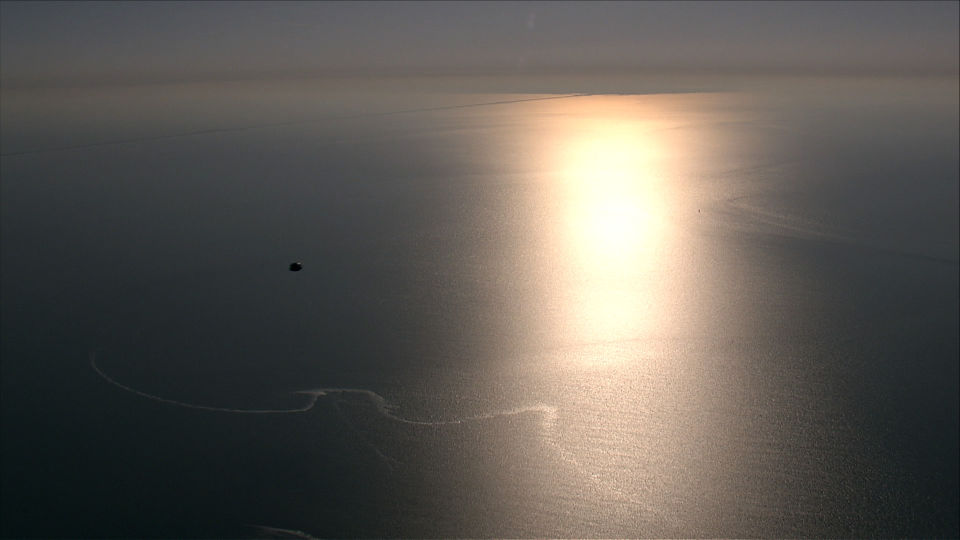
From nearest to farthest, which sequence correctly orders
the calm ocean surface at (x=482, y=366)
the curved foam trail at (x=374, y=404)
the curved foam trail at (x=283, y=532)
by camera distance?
the curved foam trail at (x=283, y=532) < the calm ocean surface at (x=482, y=366) < the curved foam trail at (x=374, y=404)

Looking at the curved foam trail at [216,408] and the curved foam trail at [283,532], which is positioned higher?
the curved foam trail at [216,408]

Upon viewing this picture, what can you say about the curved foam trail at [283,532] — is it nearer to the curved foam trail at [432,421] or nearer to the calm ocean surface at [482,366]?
Answer: the calm ocean surface at [482,366]

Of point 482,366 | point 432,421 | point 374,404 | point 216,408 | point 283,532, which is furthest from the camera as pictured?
point 482,366

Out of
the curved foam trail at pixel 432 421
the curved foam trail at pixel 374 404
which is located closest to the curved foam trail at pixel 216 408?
the curved foam trail at pixel 374 404

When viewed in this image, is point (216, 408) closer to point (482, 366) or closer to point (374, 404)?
point (374, 404)

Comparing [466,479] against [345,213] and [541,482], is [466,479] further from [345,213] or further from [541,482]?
[345,213]

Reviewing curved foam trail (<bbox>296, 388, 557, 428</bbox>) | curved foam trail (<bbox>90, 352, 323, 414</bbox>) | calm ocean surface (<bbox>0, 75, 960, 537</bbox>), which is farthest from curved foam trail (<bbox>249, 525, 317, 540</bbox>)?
curved foam trail (<bbox>90, 352, 323, 414</bbox>)

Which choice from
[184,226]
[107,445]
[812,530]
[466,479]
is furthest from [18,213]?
[812,530]

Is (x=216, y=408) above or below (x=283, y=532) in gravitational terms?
above

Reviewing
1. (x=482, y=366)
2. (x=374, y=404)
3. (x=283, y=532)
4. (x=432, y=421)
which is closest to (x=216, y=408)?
(x=374, y=404)

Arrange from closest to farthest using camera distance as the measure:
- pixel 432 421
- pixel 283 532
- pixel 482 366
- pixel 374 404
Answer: pixel 283 532, pixel 432 421, pixel 374 404, pixel 482 366
